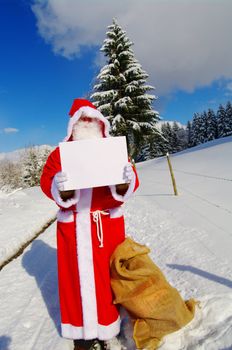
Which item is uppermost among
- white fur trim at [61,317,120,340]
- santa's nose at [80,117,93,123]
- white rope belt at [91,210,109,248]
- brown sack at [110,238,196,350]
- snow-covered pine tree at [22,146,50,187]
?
snow-covered pine tree at [22,146,50,187]

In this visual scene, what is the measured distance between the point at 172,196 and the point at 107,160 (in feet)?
22.6

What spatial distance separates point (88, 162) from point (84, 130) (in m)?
0.51

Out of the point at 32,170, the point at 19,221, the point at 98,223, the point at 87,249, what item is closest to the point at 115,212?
the point at 98,223

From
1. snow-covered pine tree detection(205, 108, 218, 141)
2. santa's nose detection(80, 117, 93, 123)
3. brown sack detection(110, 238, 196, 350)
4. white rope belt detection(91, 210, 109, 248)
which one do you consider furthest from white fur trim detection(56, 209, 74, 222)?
snow-covered pine tree detection(205, 108, 218, 141)

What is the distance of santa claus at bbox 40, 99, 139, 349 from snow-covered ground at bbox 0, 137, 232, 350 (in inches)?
Result: 12.9

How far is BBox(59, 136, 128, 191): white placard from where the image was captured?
2227 mm

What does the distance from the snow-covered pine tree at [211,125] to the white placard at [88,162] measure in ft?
184

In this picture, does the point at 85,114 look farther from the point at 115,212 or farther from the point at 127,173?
the point at 115,212

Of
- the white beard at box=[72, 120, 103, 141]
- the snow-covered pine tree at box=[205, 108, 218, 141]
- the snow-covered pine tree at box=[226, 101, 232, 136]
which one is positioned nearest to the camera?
the white beard at box=[72, 120, 103, 141]

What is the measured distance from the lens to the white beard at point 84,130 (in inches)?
104

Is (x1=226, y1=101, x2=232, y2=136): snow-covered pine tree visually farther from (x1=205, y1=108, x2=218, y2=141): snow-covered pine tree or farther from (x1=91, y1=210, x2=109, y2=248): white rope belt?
(x1=91, y1=210, x2=109, y2=248): white rope belt

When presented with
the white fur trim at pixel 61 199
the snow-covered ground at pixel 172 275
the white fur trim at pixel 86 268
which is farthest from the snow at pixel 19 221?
the white fur trim at pixel 61 199

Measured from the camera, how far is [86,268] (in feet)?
8.31

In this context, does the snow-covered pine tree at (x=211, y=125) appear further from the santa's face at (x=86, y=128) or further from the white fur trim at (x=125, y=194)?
the white fur trim at (x=125, y=194)
